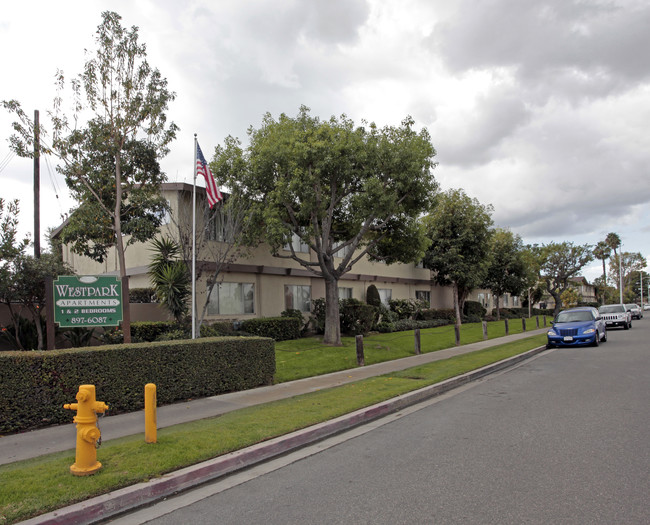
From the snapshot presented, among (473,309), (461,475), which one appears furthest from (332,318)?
(473,309)

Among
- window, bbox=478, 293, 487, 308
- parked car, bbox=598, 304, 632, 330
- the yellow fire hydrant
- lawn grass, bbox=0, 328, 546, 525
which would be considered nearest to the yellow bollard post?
lawn grass, bbox=0, 328, 546, 525

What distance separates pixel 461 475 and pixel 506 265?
36.7 meters

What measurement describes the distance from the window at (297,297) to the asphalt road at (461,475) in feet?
45.9

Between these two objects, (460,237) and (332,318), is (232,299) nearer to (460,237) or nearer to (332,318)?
(332,318)

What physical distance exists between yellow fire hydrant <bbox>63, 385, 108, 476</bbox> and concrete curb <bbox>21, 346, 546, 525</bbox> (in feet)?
2.00

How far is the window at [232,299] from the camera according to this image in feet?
59.7

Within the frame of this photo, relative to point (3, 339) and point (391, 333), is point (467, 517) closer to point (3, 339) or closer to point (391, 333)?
point (3, 339)

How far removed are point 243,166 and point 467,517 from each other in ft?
46.4

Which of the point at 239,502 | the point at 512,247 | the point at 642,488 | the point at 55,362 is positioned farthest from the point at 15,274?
the point at 512,247

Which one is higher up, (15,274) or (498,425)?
(15,274)

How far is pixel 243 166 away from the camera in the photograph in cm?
1638

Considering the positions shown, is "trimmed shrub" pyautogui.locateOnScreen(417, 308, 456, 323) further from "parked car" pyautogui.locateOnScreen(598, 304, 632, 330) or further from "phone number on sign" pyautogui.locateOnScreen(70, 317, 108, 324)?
"phone number on sign" pyautogui.locateOnScreen(70, 317, 108, 324)

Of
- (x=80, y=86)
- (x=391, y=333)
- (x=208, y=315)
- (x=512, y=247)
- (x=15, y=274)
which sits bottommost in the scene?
(x=391, y=333)

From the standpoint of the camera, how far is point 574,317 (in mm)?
19281
